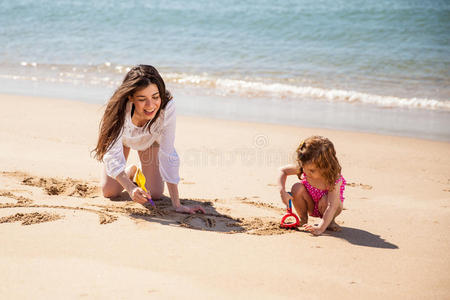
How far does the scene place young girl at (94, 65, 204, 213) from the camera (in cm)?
372

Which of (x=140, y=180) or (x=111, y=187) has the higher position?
(x=140, y=180)

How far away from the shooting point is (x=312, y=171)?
11.6 ft

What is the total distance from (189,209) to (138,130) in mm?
784

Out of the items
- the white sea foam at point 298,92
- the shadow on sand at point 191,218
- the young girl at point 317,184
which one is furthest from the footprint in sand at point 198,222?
the white sea foam at point 298,92

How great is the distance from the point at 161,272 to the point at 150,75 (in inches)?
63.7

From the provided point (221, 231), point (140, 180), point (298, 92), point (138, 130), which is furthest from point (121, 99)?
point (298, 92)

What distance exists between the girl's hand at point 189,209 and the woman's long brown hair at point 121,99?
2.39 ft

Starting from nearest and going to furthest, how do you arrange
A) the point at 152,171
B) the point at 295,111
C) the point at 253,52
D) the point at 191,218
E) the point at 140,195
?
the point at 140,195 → the point at 191,218 → the point at 152,171 → the point at 295,111 → the point at 253,52

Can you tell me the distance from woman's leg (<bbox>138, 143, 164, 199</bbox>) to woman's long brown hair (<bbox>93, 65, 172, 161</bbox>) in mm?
627

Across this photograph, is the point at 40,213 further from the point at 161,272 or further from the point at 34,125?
the point at 34,125

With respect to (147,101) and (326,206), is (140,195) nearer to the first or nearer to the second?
(147,101)

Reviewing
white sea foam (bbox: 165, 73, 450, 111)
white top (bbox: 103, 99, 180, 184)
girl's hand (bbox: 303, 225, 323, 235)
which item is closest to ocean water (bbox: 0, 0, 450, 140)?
white sea foam (bbox: 165, 73, 450, 111)

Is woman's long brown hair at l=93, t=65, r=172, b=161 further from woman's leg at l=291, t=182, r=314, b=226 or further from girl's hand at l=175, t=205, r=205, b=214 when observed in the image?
woman's leg at l=291, t=182, r=314, b=226

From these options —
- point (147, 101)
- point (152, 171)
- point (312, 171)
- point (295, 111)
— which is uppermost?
point (147, 101)
